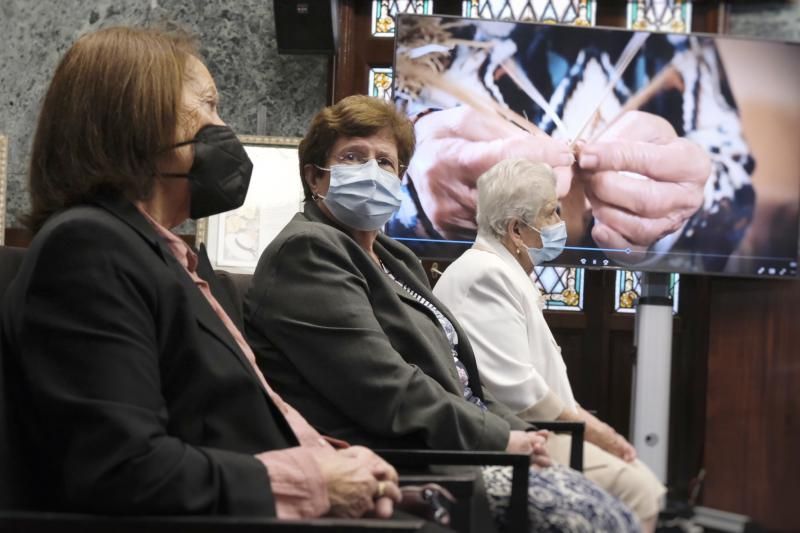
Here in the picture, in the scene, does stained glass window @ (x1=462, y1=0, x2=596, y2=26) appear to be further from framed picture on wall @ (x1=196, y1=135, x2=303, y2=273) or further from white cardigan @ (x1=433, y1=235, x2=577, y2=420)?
white cardigan @ (x1=433, y1=235, x2=577, y2=420)

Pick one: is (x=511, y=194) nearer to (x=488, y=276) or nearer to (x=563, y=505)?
(x=488, y=276)

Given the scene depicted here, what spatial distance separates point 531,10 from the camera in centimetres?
492

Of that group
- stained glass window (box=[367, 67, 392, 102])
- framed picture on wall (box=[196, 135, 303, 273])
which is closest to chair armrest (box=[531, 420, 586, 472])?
framed picture on wall (box=[196, 135, 303, 273])

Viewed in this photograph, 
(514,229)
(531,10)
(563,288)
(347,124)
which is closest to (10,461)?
(347,124)

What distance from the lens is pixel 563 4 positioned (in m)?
4.94

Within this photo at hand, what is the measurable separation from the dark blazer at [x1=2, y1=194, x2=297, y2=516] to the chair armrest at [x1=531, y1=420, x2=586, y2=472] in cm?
119

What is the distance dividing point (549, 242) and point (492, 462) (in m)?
1.32

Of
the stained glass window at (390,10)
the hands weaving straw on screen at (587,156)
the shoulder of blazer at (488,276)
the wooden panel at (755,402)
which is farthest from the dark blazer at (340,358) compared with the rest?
the stained glass window at (390,10)

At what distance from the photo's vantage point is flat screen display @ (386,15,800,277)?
173 inches

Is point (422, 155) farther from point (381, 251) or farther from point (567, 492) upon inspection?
point (567, 492)

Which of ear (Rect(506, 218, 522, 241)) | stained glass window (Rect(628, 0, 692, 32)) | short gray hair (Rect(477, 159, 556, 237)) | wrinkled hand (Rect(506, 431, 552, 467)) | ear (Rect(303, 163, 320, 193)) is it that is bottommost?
wrinkled hand (Rect(506, 431, 552, 467))

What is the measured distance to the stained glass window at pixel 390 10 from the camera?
4953 mm

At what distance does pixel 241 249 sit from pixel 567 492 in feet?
8.15

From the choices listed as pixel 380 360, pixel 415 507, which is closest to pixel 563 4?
pixel 380 360
